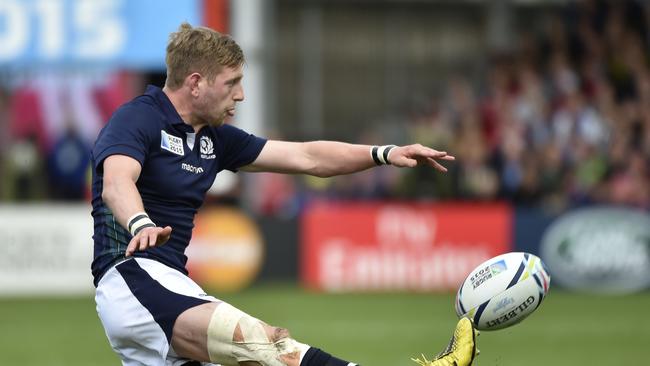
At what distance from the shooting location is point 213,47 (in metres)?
6.29

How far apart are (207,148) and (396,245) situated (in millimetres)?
12089

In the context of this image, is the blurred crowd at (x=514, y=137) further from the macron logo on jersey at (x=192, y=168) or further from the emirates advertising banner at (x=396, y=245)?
the macron logo on jersey at (x=192, y=168)

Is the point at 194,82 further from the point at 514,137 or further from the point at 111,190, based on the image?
the point at 514,137

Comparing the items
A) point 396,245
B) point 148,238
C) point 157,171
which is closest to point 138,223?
point 148,238

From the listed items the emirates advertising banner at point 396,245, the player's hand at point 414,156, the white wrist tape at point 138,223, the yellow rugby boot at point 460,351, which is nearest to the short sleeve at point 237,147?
the player's hand at point 414,156

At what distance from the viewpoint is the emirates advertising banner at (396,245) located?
18562 mm

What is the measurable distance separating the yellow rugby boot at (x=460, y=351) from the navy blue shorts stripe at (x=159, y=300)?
1158 mm

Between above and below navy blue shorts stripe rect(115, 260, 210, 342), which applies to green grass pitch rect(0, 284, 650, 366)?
below

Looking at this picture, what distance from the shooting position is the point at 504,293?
661 centimetres

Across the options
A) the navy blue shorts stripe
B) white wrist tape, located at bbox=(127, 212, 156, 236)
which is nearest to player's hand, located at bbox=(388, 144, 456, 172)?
the navy blue shorts stripe

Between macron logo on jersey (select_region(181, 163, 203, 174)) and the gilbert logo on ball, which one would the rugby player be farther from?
the gilbert logo on ball

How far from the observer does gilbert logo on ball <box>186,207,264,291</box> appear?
18.3 m

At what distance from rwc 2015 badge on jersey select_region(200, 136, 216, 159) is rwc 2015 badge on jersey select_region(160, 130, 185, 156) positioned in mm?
194

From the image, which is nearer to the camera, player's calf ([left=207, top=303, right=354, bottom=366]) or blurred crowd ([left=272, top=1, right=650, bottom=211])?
player's calf ([left=207, top=303, right=354, bottom=366])
